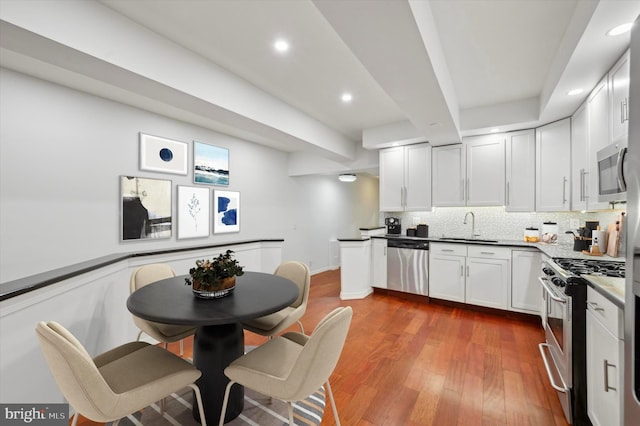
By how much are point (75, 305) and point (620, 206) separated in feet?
14.4

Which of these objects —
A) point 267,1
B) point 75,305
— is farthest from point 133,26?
point 75,305

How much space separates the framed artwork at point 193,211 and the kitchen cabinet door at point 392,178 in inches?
115

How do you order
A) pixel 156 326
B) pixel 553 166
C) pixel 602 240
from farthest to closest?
1. pixel 553 166
2. pixel 602 240
3. pixel 156 326

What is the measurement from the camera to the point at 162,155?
3.81m

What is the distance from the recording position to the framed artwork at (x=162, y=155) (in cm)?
360

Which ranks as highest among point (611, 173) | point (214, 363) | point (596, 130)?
point (596, 130)

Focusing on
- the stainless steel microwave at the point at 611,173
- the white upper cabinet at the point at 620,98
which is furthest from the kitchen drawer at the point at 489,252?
the white upper cabinet at the point at 620,98

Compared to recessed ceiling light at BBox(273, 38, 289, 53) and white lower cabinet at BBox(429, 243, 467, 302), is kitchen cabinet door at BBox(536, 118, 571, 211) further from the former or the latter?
recessed ceiling light at BBox(273, 38, 289, 53)

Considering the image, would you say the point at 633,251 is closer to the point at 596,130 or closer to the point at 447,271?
the point at 596,130

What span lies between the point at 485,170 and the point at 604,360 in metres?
3.06

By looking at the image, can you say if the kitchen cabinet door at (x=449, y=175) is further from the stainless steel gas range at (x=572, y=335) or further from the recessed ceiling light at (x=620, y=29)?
the recessed ceiling light at (x=620, y=29)

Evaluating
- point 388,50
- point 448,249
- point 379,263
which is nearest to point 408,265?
point 379,263

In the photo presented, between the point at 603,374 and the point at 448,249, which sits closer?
the point at 603,374

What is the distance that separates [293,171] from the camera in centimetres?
600
